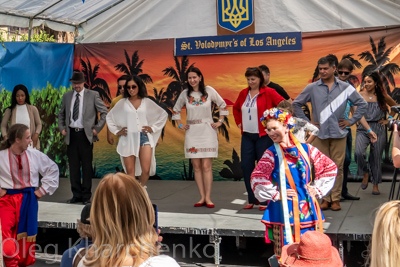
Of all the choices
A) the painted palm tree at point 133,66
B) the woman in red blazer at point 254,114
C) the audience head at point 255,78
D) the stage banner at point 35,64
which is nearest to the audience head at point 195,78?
the woman in red blazer at point 254,114

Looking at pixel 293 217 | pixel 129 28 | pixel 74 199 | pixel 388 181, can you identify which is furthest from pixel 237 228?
pixel 129 28

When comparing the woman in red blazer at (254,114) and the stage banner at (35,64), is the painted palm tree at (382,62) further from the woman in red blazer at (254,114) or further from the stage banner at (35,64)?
the stage banner at (35,64)

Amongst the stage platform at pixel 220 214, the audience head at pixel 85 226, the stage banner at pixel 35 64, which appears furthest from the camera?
the stage banner at pixel 35 64

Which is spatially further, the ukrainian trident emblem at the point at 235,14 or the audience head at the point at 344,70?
the ukrainian trident emblem at the point at 235,14

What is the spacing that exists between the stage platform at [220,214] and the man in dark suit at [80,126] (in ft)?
1.07

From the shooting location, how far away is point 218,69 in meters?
8.90

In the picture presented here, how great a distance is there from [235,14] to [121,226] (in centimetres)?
662

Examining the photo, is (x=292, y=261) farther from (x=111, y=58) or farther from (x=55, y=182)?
(x=111, y=58)

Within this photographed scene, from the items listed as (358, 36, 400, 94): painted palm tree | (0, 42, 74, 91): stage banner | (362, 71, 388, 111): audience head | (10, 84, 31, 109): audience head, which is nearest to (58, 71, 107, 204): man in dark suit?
(10, 84, 31, 109): audience head

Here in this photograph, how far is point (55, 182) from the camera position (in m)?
5.84

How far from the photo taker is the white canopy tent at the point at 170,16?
804 centimetres

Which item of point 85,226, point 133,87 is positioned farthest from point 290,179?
point 133,87

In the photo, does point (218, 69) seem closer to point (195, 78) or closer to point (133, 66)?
point (133, 66)

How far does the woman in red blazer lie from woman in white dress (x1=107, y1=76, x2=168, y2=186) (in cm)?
111
